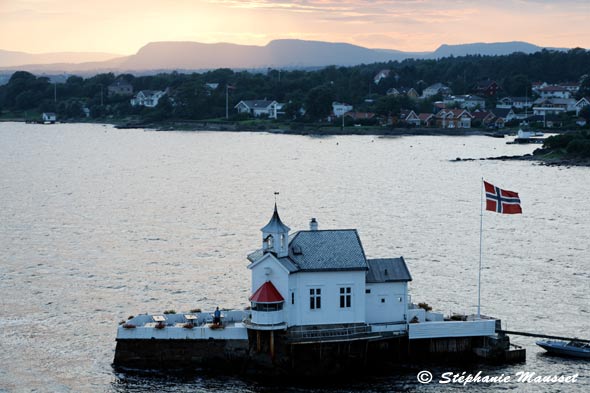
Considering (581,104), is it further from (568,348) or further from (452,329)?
(452,329)

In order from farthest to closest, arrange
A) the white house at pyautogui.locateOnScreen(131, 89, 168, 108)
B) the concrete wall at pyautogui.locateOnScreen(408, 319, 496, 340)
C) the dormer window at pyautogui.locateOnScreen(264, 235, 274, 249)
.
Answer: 1. the white house at pyautogui.locateOnScreen(131, 89, 168, 108)
2. the concrete wall at pyautogui.locateOnScreen(408, 319, 496, 340)
3. the dormer window at pyautogui.locateOnScreen(264, 235, 274, 249)

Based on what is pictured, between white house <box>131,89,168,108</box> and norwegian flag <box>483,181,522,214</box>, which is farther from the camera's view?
white house <box>131,89,168,108</box>

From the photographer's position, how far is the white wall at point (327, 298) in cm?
3209

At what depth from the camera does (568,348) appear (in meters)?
34.0

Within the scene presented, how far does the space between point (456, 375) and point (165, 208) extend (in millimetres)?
42468

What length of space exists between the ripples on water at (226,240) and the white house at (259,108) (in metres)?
52.6

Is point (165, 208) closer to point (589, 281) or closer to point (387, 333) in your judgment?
point (589, 281)

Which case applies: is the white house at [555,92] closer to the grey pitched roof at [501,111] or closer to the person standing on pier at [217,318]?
the grey pitched roof at [501,111]

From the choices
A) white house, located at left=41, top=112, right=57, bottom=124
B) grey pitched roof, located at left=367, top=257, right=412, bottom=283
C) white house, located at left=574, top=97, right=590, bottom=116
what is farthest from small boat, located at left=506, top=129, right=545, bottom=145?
grey pitched roof, located at left=367, top=257, right=412, bottom=283

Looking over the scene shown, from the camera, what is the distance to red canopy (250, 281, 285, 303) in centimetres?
3147

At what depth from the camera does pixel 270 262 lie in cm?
3216

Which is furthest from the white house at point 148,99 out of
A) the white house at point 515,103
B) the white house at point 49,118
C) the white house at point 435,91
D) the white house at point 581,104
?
the white house at point 581,104

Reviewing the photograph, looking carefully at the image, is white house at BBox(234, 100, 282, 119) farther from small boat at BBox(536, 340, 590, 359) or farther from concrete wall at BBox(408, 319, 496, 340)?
concrete wall at BBox(408, 319, 496, 340)

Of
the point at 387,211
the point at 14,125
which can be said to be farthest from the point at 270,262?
the point at 14,125
